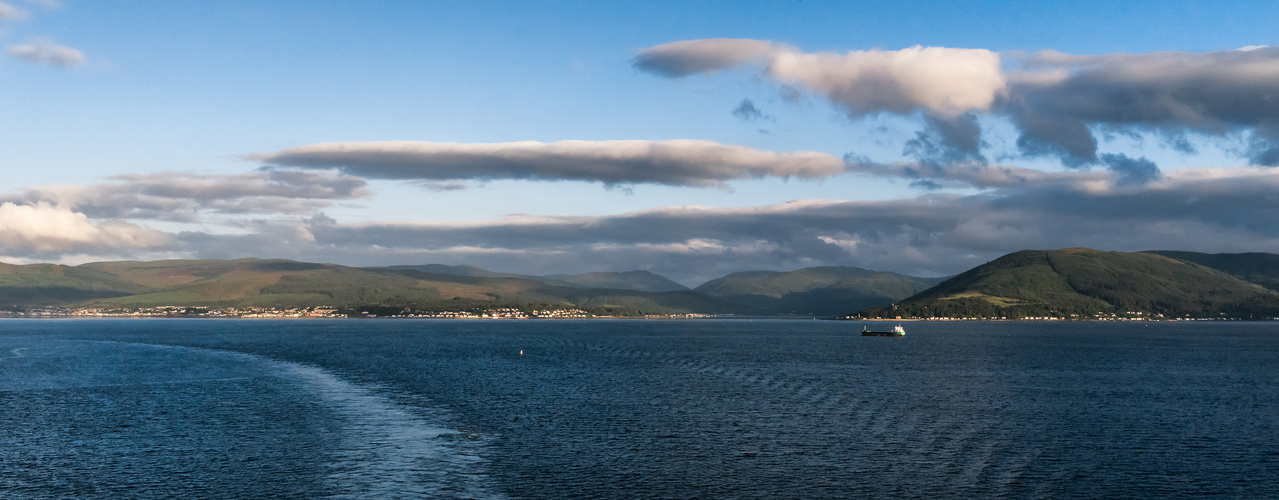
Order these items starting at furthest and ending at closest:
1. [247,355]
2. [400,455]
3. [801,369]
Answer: [247,355], [801,369], [400,455]

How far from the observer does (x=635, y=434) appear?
78.8m

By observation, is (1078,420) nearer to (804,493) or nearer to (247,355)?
(804,493)

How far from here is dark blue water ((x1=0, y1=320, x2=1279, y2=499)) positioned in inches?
2307

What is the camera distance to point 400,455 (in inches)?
2694

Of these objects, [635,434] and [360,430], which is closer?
[635,434]

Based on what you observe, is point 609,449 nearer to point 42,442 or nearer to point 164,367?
point 42,442

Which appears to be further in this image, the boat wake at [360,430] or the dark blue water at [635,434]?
the dark blue water at [635,434]

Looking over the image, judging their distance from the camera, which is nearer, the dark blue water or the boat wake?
the boat wake

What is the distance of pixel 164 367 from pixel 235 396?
2311 inches

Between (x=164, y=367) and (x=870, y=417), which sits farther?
(x=164, y=367)

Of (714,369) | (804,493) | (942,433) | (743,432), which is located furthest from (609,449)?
(714,369)

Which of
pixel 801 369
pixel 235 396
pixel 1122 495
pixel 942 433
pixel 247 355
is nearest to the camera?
pixel 1122 495

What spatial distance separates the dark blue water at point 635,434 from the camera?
5859 centimetres

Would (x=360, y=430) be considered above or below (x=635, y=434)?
below
